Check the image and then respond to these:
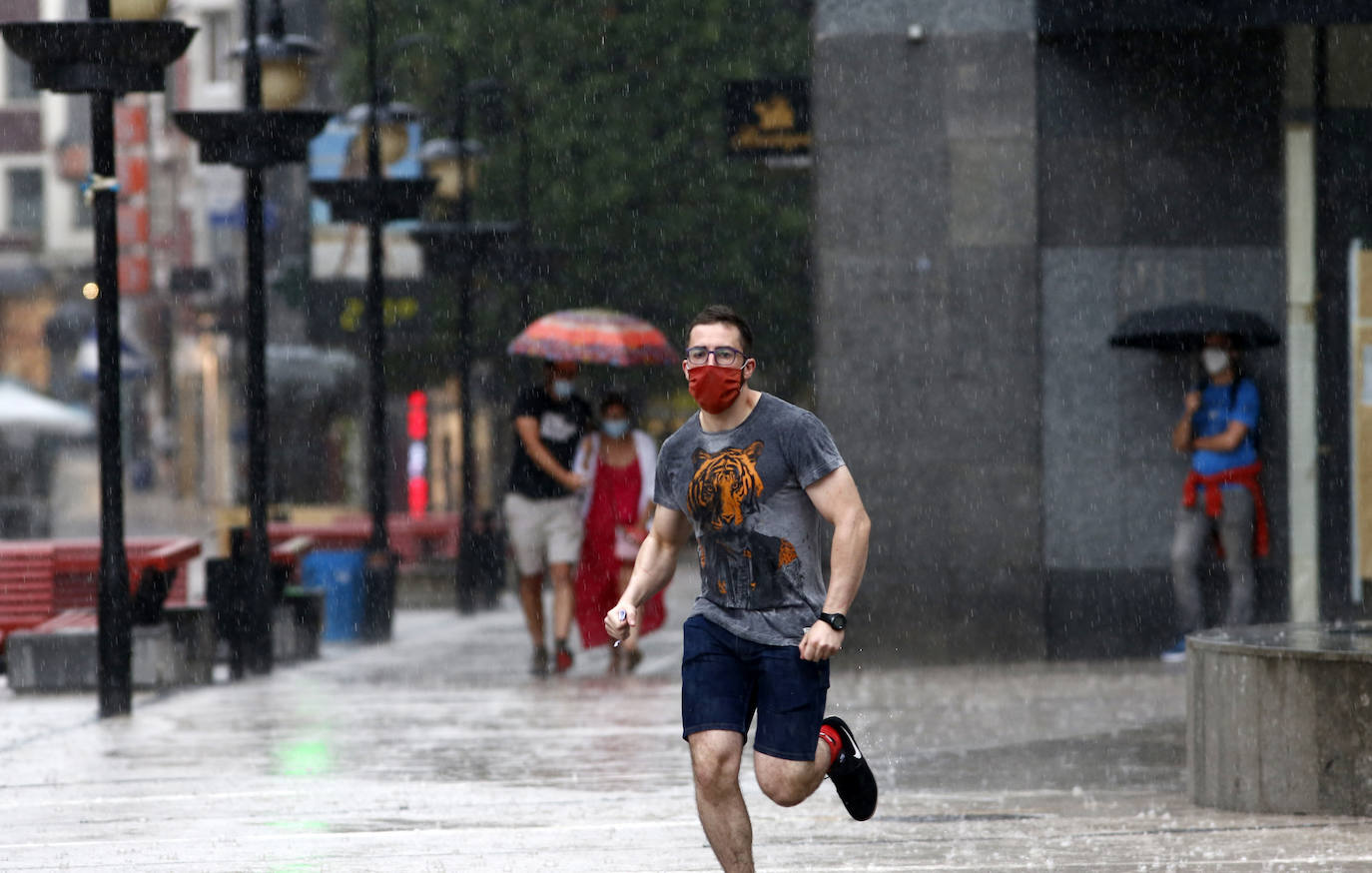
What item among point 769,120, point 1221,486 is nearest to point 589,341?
point 769,120

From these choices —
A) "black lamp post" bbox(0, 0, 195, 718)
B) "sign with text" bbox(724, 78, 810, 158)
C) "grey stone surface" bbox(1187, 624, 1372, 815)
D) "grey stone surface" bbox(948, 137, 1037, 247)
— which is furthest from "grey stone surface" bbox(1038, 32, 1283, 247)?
"grey stone surface" bbox(1187, 624, 1372, 815)

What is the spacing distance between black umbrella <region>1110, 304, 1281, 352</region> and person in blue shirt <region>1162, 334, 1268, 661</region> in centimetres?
11

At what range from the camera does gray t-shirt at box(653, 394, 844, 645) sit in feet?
22.8

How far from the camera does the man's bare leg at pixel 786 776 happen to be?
6941 millimetres

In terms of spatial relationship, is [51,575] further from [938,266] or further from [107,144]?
[938,266]

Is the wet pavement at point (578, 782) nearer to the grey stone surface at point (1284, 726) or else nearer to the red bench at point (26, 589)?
the grey stone surface at point (1284, 726)

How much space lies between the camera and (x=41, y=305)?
7331 centimetres

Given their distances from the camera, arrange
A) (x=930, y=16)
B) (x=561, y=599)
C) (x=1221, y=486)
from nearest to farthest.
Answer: (x=1221, y=486), (x=930, y=16), (x=561, y=599)

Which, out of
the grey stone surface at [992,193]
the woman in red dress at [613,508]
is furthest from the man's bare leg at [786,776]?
the woman in red dress at [613,508]

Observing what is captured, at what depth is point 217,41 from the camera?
5781 centimetres

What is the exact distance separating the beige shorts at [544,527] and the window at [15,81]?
6221 centimetres

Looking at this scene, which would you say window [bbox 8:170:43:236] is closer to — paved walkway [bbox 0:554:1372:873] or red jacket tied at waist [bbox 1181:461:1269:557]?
paved walkway [bbox 0:554:1372:873]

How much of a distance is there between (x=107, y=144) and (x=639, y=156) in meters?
21.5

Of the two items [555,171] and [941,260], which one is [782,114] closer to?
[941,260]
